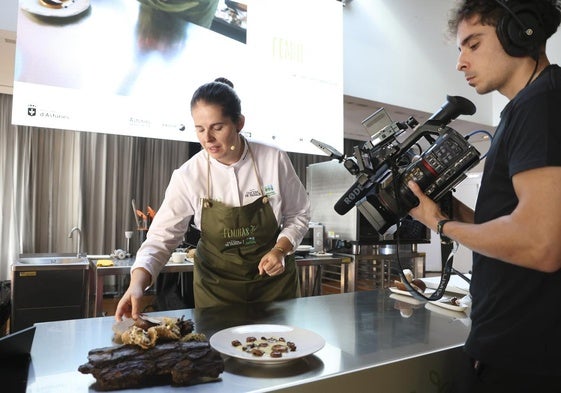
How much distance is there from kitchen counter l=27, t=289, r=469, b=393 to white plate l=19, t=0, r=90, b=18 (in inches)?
74.9

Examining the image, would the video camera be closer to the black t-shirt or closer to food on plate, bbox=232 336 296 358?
the black t-shirt

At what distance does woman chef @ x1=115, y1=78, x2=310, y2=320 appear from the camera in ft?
4.23

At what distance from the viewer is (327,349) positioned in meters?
0.89

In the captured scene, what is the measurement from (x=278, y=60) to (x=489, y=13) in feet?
7.74

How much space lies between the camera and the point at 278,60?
3.01 metres

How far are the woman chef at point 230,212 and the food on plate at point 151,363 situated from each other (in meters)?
0.46

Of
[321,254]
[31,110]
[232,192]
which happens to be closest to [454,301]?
[232,192]

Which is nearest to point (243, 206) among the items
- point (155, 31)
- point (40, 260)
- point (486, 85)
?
point (486, 85)

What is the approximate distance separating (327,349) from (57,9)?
2362mm

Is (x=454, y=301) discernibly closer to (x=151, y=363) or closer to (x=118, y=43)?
(x=151, y=363)

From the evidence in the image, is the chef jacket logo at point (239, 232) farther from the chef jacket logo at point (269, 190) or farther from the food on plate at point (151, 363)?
the food on plate at point (151, 363)

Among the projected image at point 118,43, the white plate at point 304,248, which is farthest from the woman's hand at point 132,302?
the white plate at point 304,248

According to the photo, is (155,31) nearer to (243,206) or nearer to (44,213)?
(243,206)

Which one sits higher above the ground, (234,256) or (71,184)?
(71,184)
